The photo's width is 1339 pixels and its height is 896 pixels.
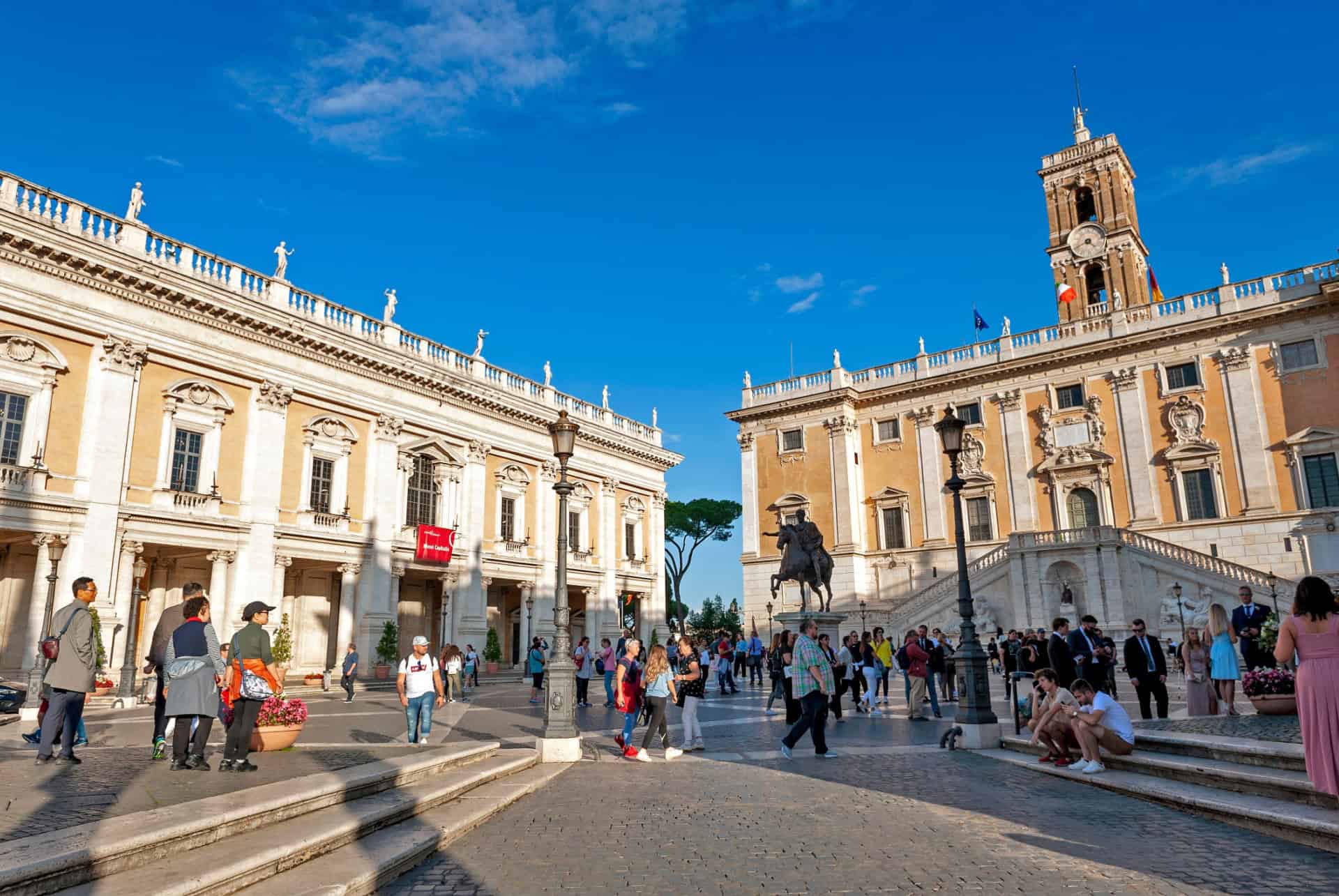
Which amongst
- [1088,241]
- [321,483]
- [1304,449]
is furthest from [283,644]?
[1088,241]

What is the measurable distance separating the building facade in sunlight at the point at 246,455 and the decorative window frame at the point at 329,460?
66 mm

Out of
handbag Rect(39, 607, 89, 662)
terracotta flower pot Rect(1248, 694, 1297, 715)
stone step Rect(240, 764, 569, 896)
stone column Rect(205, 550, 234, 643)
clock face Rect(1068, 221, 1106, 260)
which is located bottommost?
stone step Rect(240, 764, 569, 896)

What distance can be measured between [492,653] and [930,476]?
23.1 m

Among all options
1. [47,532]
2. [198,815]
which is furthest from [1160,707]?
[47,532]

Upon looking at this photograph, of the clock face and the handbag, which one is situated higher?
the clock face

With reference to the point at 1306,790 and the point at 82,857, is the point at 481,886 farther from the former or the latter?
the point at 1306,790

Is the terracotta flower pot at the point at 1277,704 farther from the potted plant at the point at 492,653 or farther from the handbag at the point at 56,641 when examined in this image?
the potted plant at the point at 492,653

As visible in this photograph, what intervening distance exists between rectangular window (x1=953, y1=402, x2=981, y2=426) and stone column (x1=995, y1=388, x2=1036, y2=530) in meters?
0.98

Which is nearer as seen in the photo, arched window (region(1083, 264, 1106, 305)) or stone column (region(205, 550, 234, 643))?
stone column (region(205, 550, 234, 643))

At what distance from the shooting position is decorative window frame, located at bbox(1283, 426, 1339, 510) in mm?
31656

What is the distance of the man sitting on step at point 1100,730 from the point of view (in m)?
9.23

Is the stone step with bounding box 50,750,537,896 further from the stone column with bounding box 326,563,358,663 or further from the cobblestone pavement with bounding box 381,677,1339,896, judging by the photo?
the stone column with bounding box 326,563,358,663

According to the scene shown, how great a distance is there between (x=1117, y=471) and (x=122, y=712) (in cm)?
3710

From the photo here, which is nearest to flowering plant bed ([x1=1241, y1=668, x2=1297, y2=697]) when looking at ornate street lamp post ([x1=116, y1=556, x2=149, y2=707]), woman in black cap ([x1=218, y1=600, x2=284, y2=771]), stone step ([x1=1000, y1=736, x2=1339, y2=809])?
stone step ([x1=1000, y1=736, x2=1339, y2=809])
